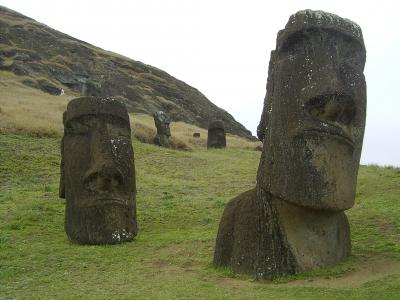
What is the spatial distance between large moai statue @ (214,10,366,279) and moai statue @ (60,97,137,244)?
4348 mm

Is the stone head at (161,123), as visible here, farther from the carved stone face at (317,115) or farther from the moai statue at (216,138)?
the carved stone face at (317,115)

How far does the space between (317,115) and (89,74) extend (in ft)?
184

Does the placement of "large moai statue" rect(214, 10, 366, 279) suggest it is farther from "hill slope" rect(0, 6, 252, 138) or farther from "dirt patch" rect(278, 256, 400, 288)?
"hill slope" rect(0, 6, 252, 138)

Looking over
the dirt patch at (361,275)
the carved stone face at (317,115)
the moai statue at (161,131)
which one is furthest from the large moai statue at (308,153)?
the moai statue at (161,131)

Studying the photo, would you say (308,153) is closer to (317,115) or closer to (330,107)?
(317,115)

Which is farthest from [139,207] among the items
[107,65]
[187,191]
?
[107,65]

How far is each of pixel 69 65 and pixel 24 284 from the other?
183ft

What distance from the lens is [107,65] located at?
2687 inches

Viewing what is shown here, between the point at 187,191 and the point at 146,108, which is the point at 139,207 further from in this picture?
the point at 146,108

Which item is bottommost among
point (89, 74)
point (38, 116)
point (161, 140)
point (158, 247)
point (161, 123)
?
point (158, 247)

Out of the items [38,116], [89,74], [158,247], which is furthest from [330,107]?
[89,74]

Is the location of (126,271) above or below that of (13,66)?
below

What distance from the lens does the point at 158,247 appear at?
1237cm

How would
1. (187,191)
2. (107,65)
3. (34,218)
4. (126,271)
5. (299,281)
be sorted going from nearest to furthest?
(299,281)
(126,271)
(34,218)
(187,191)
(107,65)
